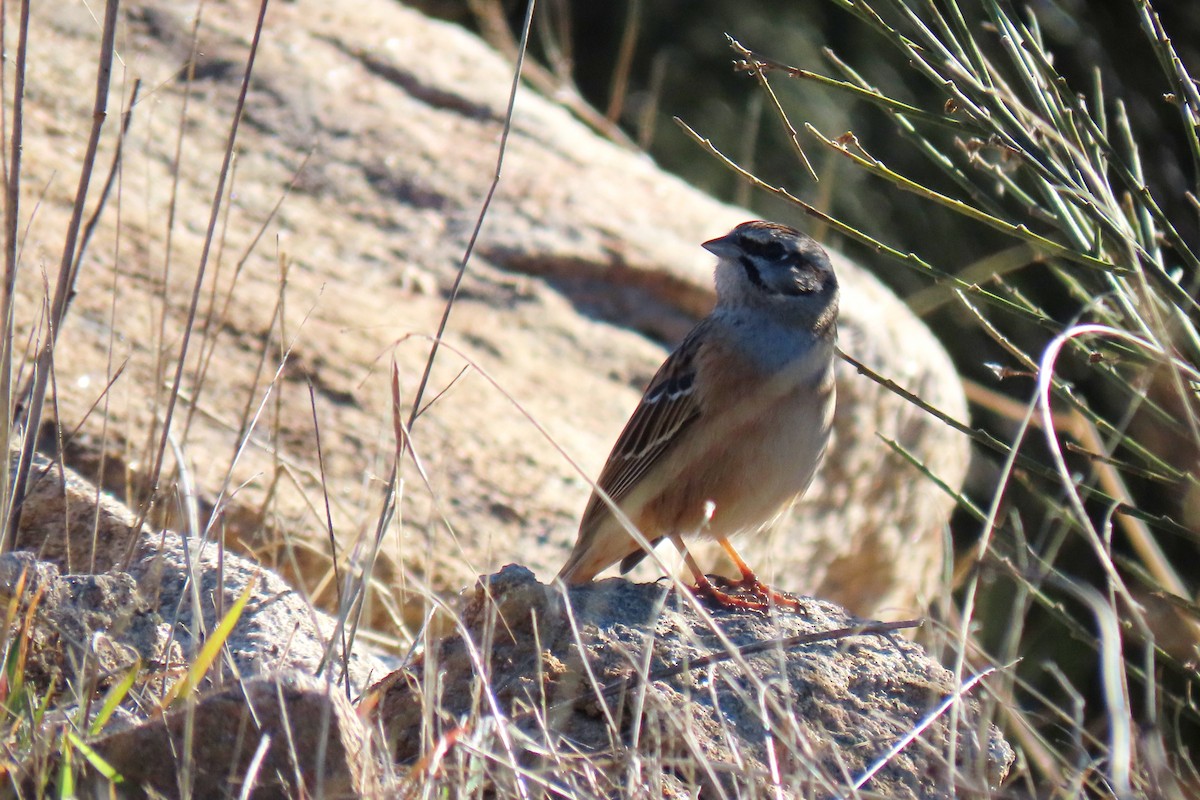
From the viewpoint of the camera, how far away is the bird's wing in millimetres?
4730

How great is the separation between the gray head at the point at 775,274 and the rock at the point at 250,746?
8.56 ft

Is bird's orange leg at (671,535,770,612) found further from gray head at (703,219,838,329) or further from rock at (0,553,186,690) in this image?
rock at (0,553,186,690)

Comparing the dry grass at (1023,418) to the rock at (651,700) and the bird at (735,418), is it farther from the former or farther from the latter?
the bird at (735,418)

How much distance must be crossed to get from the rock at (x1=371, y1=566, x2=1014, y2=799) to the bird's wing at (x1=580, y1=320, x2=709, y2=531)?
1.17 metres

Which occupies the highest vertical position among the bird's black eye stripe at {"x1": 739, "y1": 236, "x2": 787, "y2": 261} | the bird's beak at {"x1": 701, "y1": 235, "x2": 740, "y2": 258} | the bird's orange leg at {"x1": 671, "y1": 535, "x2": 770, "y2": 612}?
the bird's black eye stripe at {"x1": 739, "y1": 236, "x2": 787, "y2": 261}

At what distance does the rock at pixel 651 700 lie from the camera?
2740 mm

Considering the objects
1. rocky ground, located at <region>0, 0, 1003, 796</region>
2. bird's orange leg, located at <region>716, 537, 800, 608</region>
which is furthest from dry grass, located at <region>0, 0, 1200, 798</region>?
bird's orange leg, located at <region>716, 537, 800, 608</region>

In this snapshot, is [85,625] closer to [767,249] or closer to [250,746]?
[250,746]

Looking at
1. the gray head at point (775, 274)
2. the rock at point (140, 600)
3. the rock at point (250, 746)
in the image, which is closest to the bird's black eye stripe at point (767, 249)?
the gray head at point (775, 274)

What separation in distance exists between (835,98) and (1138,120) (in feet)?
6.41

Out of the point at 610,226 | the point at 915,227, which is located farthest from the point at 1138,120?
the point at 610,226

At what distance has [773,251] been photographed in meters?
4.90

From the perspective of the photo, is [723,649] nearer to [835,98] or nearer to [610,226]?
[610,226]

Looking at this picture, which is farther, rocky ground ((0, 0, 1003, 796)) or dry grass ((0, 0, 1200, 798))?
rocky ground ((0, 0, 1003, 796))
